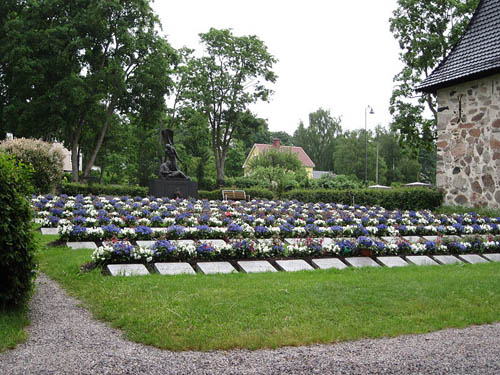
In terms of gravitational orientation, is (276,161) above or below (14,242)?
above

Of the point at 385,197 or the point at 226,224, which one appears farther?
the point at 385,197

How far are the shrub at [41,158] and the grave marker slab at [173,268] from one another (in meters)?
11.5

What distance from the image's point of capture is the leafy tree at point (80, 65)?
24.1 metres

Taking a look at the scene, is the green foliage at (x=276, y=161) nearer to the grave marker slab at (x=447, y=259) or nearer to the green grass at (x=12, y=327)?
the grave marker slab at (x=447, y=259)

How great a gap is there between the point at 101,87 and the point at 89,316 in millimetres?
23879

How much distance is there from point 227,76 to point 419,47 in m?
17.0

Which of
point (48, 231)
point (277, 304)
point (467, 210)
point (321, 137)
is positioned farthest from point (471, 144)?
point (321, 137)

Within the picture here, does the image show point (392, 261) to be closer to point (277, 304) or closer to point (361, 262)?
point (361, 262)

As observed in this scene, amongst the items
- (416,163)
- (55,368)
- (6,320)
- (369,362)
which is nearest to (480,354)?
(369,362)

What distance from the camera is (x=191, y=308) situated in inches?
169

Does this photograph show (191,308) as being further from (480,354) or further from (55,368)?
(480,354)

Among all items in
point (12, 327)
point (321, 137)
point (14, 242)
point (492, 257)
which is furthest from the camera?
point (321, 137)

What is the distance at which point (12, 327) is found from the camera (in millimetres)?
3686

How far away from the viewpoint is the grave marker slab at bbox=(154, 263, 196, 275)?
5.80 metres
